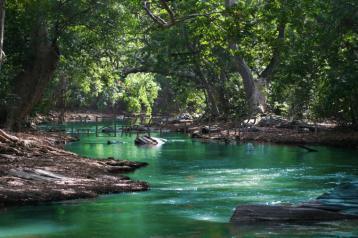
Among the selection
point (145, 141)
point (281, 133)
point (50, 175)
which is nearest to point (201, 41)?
point (50, 175)

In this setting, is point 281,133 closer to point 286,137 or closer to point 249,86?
point 286,137

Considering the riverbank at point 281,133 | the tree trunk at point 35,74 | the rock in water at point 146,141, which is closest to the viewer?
the tree trunk at point 35,74

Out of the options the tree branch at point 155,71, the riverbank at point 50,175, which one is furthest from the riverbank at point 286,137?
the riverbank at point 50,175

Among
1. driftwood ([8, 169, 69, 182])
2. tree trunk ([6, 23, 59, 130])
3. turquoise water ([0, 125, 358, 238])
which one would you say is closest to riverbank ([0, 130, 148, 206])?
driftwood ([8, 169, 69, 182])

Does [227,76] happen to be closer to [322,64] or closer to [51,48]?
[322,64]

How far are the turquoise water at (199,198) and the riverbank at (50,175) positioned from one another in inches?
14.8

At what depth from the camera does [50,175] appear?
1609 cm

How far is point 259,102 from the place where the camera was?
41594mm

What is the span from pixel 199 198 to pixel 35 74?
1396cm

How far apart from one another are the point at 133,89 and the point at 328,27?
1324 inches

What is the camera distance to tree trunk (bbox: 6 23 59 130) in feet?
87.4

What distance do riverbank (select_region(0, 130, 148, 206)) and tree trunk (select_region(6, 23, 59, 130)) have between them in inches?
248

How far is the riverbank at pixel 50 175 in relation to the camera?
14.3 m

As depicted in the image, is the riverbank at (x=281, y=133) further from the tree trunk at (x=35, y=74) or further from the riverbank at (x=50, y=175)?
the riverbank at (x=50, y=175)
